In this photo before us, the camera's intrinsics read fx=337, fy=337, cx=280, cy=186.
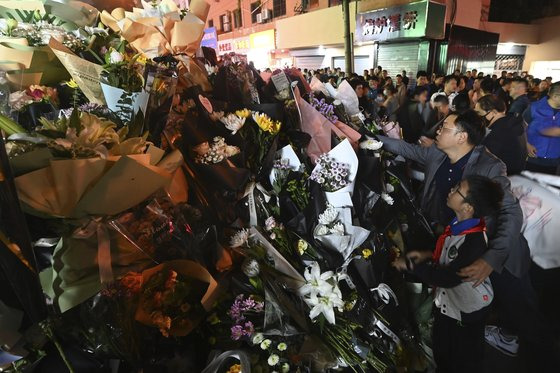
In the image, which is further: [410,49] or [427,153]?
[410,49]

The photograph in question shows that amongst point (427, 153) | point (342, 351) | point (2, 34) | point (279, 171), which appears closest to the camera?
point (342, 351)

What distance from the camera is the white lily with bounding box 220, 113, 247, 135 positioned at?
1254mm

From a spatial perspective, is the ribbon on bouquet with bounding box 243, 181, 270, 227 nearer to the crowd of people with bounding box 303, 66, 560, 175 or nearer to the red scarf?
the red scarf

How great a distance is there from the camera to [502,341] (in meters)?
2.31

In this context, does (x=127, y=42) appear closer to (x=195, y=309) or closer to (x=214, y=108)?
(x=214, y=108)

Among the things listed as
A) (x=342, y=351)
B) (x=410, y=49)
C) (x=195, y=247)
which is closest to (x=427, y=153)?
(x=342, y=351)

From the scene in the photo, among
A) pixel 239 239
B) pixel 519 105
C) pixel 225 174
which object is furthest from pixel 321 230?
pixel 519 105

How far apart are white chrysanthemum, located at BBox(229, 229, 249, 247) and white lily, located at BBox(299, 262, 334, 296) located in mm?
262

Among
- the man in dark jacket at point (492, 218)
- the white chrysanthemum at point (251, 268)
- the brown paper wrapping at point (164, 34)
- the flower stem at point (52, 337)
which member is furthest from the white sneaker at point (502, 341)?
the brown paper wrapping at point (164, 34)

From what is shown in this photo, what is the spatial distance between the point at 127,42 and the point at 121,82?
2.42 feet

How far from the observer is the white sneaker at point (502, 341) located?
2277mm

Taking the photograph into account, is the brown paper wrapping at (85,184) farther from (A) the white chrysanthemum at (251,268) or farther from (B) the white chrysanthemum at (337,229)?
(B) the white chrysanthemum at (337,229)

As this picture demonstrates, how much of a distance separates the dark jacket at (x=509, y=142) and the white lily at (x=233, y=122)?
2510 millimetres

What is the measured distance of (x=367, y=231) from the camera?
1.21 meters
